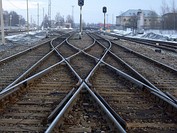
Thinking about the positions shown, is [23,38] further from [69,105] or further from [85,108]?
[69,105]

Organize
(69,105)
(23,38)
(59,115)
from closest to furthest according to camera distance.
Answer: (59,115) < (69,105) < (23,38)

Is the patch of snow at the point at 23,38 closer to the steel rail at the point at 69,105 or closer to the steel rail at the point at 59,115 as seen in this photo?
the steel rail at the point at 69,105

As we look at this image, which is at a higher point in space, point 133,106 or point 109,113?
point 109,113

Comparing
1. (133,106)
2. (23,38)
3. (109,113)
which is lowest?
(133,106)

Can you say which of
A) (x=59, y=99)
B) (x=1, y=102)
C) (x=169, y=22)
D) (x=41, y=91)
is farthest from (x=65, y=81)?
(x=169, y=22)

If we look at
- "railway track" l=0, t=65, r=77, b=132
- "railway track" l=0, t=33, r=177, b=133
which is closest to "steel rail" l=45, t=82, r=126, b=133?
"railway track" l=0, t=33, r=177, b=133

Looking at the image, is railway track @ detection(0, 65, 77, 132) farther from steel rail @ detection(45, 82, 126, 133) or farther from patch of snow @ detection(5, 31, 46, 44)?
patch of snow @ detection(5, 31, 46, 44)

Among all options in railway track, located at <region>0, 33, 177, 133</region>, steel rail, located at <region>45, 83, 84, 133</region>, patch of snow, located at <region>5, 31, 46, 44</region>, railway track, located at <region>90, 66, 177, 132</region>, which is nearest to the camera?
steel rail, located at <region>45, 83, 84, 133</region>

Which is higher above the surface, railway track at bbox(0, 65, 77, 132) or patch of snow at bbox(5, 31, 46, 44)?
patch of snow at bbox(5, 31, 46, 44)

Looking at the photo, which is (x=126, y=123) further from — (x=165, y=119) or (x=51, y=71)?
(x=51, y=71)

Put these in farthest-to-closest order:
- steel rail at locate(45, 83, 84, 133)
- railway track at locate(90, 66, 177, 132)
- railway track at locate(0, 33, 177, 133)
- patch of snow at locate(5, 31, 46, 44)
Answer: patch of snow at locate(5, 31, 46, 44) → railway track at locate(90, 66, 177, 132) → railway track at locate(0, 33, 177, 133) → steel rail at locate(45, 83, 84, 133)

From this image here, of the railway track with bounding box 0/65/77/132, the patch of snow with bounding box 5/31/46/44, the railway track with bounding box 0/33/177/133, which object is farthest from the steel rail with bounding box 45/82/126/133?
the patch of snow with bounding box 5/31/46/44

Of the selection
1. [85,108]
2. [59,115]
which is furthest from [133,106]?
[59,115]

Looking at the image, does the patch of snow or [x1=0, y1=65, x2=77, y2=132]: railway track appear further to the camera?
the patch of snow
